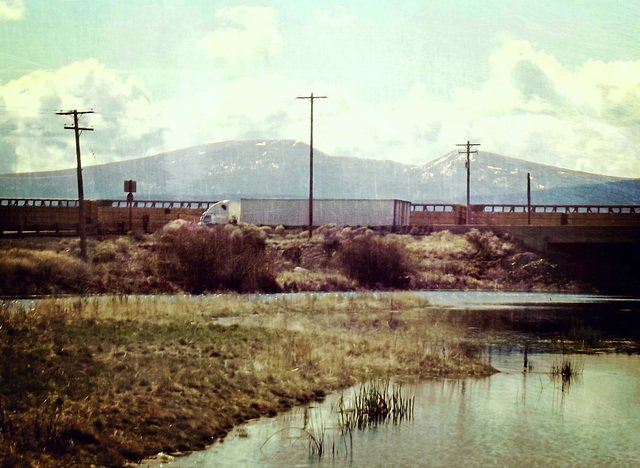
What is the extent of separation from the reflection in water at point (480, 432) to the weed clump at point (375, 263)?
111ft

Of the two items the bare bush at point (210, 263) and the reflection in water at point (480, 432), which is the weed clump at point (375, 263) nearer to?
the bare bush at point (210, 263)

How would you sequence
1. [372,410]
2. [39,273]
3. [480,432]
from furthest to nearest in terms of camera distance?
1. [39,273]
2. [372,410]
3. [480,432]

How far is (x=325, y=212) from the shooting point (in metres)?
79.9

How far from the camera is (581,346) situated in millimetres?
28578

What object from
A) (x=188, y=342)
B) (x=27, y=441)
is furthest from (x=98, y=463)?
(x=188, y=342)

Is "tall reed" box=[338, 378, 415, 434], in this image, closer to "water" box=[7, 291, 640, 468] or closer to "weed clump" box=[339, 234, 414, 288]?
"water" box=[7, 291, 640, 468]

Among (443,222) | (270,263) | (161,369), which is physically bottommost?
(161,369)

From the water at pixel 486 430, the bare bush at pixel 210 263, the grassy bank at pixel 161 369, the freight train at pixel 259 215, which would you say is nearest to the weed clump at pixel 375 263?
the bare bush at pixel 210 263

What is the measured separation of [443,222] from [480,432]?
74663 mm

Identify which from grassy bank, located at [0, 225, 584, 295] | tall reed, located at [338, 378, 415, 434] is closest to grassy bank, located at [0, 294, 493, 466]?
tall reed, located at [338, 378, 415, 434]

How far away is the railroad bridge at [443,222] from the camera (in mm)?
63188

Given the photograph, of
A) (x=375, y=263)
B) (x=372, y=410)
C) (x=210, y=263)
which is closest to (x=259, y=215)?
(x=375, y=263)

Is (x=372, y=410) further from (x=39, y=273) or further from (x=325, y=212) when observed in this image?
(x=325, y=212)

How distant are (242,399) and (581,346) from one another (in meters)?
15.6
